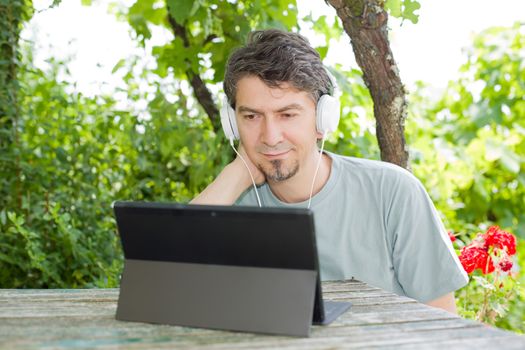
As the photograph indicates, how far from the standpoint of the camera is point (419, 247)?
6.56 ft

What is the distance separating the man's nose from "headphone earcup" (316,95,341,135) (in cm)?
13

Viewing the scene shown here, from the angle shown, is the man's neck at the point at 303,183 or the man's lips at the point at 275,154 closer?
the man's lips at the point at 275,154

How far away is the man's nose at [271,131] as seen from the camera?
2.01 meters

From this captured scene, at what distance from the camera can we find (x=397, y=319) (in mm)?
1337

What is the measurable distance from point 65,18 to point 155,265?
9.54 ft

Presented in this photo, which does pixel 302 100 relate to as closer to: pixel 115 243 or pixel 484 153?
pixel 115 243

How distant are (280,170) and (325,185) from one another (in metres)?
0.17

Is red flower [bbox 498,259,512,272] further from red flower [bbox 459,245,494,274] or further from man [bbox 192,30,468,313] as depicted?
man [bbox 192,30,468,313]

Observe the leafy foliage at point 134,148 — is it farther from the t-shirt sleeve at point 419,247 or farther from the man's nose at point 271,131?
the man's nose at point 271,131

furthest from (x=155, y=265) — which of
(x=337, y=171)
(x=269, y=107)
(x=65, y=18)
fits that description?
(x=65, y=18)

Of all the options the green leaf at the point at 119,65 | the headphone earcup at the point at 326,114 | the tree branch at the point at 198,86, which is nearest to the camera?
the headphone earcup at the point at 326,114

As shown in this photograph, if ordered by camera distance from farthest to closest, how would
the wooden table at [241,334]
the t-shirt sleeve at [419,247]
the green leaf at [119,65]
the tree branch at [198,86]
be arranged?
the green leaf at [119,65], the tree branch at [198,86], the t-shirt sleeve at [419,247], the wooden table at [241,334]

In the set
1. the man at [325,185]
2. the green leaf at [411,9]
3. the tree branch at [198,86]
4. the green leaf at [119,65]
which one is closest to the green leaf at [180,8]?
the tree branch at [198,86]

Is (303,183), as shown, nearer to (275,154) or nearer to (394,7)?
(275,154)
